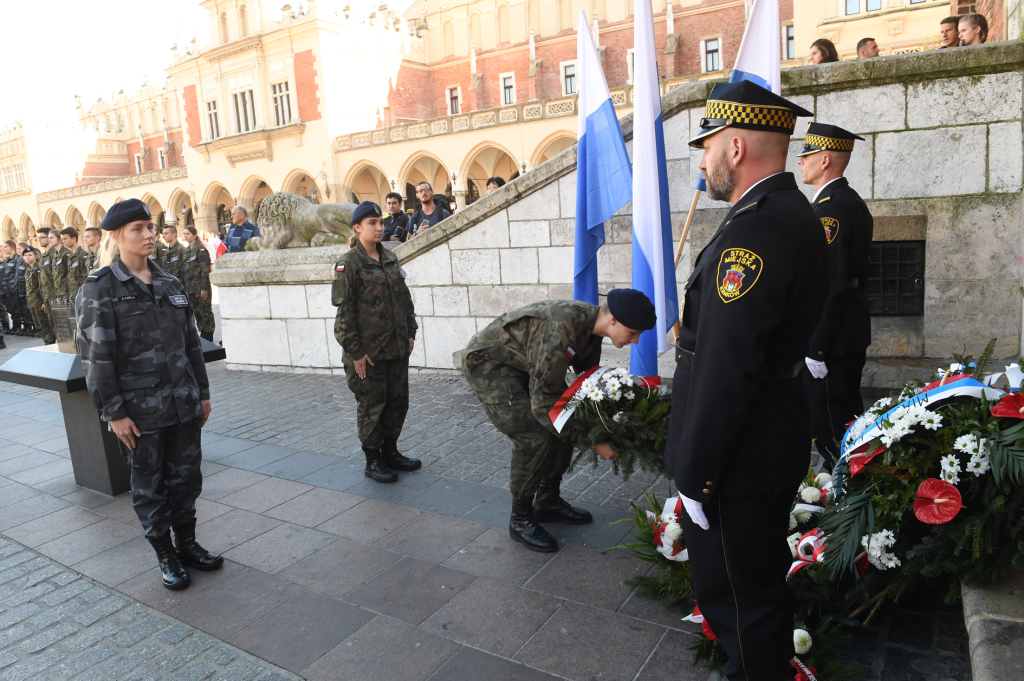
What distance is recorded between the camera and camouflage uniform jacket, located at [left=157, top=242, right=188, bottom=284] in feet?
37.9

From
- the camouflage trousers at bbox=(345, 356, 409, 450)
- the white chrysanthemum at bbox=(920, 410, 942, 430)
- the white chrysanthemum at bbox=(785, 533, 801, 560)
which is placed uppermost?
the white chrysanthemum at bbox=(920, 410, 942, 430)

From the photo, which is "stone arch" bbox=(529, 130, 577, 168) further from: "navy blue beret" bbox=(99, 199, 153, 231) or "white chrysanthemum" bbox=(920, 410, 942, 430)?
"white chrysanthemum" bbox=(920, 410, 942, 430)

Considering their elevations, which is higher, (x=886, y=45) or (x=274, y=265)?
(x=886, y=45)

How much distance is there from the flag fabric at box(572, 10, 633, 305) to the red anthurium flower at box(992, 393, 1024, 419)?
3007 millimetres

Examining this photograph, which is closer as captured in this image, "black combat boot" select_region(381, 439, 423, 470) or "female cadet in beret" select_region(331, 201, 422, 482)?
"female cadet in beret" select_region(331, 201, 422, 482)

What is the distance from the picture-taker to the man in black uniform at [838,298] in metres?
3.78

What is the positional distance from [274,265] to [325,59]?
3210cm

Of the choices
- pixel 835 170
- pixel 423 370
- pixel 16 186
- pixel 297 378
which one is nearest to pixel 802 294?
pixel 835 170

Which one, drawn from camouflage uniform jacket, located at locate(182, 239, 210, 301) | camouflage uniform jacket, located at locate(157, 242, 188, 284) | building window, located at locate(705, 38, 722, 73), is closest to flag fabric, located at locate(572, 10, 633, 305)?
camouflage uniform jacket, located at locate(182, 239, 210, 301)

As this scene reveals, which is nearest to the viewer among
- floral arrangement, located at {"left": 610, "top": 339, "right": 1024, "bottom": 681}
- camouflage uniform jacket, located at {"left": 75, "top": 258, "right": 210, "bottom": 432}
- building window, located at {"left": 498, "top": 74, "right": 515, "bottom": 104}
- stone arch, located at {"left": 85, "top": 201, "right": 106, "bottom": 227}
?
floral arrangement, located at {"left": 610, "top": 339, "right": 1024, "bottom": 681}

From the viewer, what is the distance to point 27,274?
15266mm

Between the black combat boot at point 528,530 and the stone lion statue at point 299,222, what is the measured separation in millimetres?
6351

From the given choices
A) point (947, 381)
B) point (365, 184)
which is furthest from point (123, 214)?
point (365, 184)

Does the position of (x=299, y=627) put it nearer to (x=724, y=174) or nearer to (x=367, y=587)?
(x=367, y=587)
